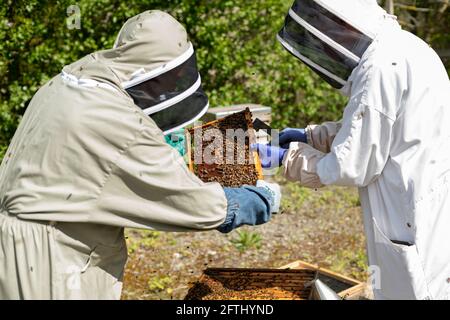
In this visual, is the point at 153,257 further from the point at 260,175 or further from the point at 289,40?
the point at 289,40

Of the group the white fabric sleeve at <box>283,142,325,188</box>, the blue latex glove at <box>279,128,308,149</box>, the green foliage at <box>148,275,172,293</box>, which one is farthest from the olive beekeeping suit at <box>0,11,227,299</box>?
the green foliage at <box>148,275,172,293</box>

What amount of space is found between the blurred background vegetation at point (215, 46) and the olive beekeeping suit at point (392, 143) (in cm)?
282

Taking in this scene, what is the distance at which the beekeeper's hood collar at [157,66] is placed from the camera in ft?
8.55

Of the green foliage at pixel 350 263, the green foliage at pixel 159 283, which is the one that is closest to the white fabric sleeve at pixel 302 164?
the green foliage at pixel 159 283

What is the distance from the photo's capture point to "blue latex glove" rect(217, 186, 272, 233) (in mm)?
2738


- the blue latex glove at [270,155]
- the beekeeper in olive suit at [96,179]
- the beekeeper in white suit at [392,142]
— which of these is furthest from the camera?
the blue latex glove at [270,155]

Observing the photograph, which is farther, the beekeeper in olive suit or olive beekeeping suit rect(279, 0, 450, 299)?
olive beekeeping suit rect(279, 0, 450, 299)

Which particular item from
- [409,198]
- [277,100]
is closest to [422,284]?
[409,198]

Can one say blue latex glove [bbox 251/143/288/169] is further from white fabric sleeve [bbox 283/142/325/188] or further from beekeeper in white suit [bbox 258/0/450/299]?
beekeeper in white suit [bbox 258/0/450/299]

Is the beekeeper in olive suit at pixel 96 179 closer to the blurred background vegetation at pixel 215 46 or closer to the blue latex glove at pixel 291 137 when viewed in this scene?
the blue latex glove at pixel 291 137

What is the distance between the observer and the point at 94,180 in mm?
2453

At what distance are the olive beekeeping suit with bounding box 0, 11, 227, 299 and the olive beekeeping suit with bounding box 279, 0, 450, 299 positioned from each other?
79 centimetres

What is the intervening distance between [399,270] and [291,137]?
46.5 inches
